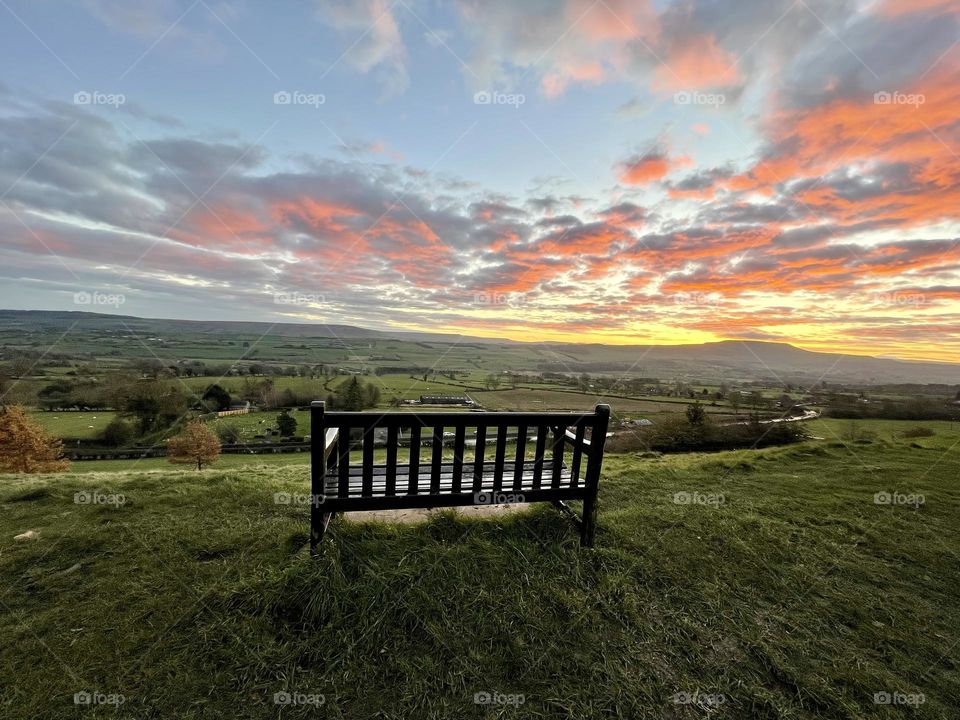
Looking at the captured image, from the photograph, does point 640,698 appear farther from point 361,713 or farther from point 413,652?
point 361,713

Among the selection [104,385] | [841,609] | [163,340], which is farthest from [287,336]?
[841,609]

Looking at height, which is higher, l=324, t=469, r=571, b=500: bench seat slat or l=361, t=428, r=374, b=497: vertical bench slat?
l=361, t=428, r=374, b=497: vertical bench slat

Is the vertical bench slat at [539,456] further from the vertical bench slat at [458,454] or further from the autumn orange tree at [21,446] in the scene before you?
the autumn orange tree at [21,446]

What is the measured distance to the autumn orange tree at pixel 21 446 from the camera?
1722 cm

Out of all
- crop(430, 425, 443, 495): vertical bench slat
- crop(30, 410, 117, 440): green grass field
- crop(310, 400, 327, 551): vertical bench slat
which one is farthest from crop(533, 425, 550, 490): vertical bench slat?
crop(30, 410, 117, 440): green grass field

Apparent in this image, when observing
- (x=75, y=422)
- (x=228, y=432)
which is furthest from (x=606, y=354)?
(x=75, y=422)

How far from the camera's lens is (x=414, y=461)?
3.56 m

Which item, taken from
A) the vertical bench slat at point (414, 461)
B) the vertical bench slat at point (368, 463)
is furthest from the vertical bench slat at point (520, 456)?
the vertical bench slat at point (368, 463)

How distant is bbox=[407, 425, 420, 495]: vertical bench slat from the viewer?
345 centimetres

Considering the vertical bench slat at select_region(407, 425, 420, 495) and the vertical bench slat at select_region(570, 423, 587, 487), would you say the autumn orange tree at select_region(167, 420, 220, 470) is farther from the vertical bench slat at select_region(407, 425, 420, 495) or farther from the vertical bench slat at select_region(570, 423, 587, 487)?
the vertical bench slat at select_region(570, 423, 587, 487)

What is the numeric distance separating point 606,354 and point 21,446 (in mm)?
49539

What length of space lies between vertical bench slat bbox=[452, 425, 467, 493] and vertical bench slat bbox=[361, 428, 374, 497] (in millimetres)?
811

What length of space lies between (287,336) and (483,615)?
11093cm

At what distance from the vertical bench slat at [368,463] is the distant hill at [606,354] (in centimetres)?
3389
